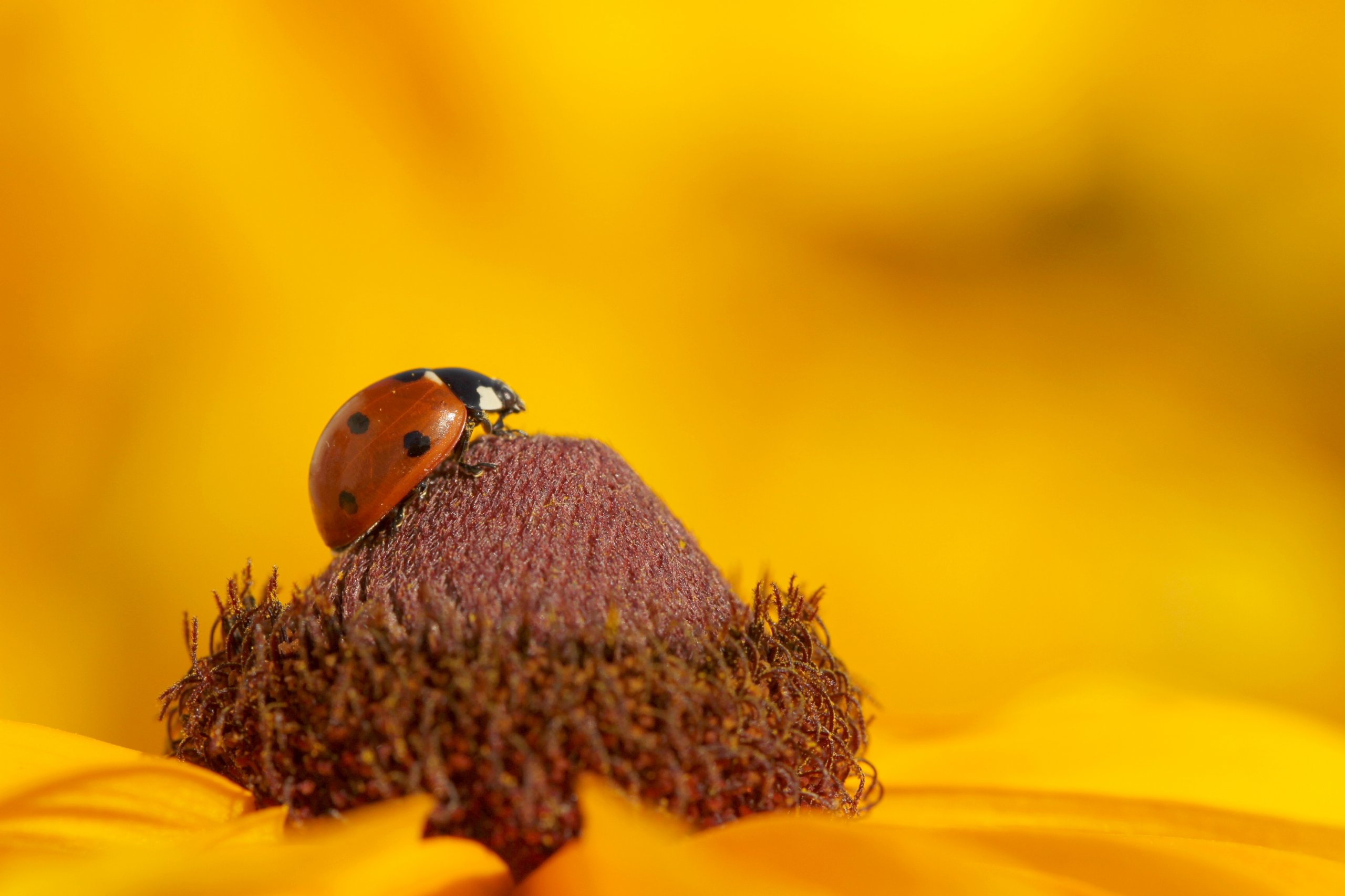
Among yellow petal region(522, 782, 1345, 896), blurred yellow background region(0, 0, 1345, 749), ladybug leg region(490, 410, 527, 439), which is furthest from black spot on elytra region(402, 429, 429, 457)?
blurred yellow background region(0, 0, 1345, 749)

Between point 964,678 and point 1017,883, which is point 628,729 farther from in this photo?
point 964,678

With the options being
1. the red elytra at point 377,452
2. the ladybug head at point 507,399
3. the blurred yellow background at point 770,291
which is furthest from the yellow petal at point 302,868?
the blurred yellow background at point 770,291

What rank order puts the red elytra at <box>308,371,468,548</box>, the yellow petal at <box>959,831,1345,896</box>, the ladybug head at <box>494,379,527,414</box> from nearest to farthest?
the yellow petal at <box>959,831,1345,896</box> < the red elytra at <box>308,371,468,548</box> < the ladybug head at <box>494,379,527,414</box>

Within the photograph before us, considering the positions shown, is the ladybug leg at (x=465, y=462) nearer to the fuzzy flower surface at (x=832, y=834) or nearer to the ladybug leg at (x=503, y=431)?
the ladybug leg at (x=503, y=431)

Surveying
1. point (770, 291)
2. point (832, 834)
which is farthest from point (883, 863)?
point (770, 291)

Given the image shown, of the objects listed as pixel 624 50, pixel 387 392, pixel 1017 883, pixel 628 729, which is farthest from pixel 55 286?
pixel 1017 883

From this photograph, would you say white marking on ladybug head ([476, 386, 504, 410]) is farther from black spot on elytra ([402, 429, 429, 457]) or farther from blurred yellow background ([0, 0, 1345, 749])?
blurred yellow background ([0, 0, 1345, 749])

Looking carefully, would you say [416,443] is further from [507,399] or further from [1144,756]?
[1144,756]
